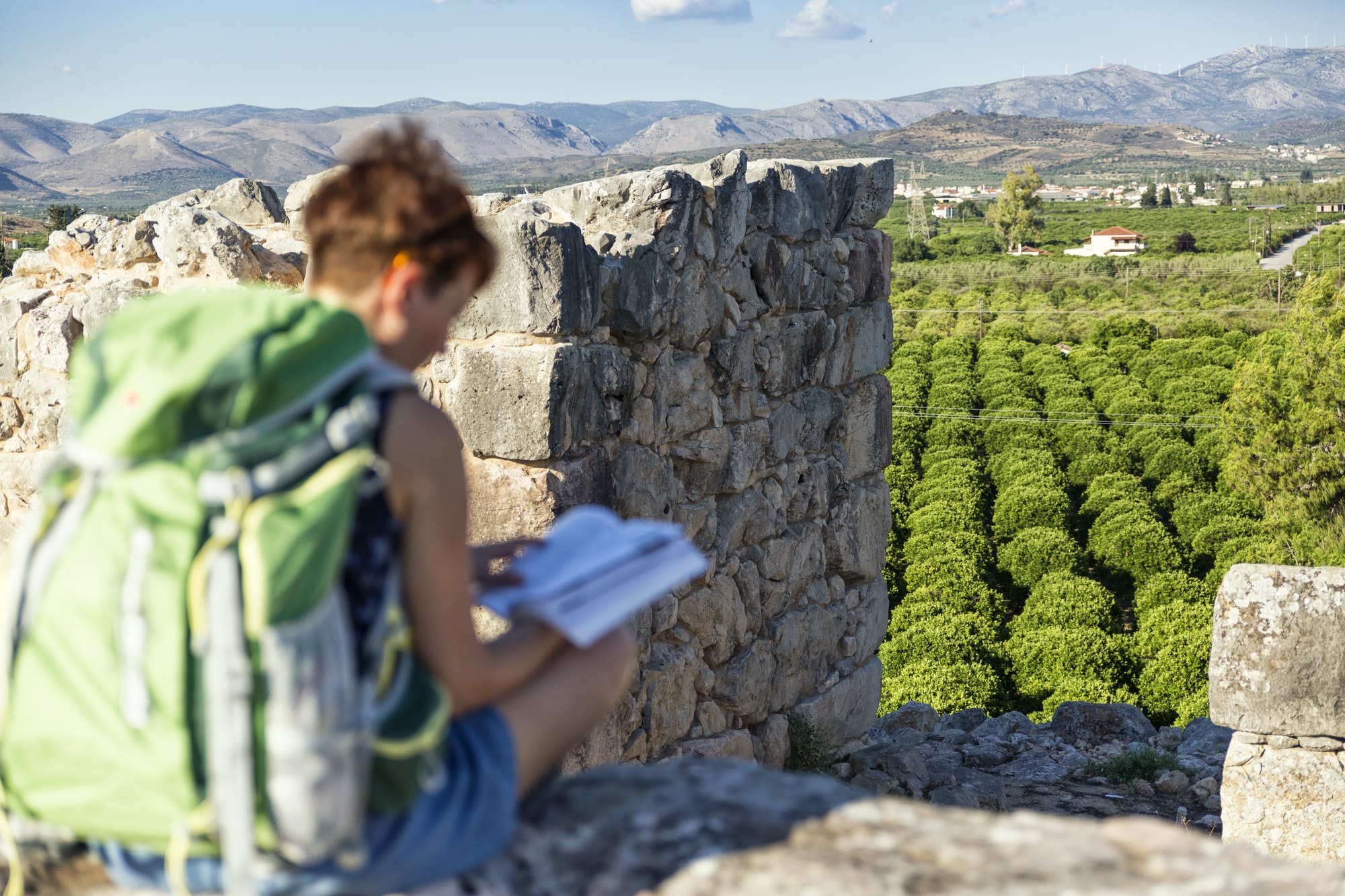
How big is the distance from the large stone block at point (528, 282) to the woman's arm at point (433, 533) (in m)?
1.82

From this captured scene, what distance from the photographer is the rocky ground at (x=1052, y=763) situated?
4.94m

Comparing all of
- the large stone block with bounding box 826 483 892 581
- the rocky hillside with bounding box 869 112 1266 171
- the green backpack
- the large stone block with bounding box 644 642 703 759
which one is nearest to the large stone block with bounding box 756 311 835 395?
the large stone block with bounding box 826 483 892 581

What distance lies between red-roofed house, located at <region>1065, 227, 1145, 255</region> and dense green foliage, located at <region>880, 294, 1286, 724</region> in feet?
136

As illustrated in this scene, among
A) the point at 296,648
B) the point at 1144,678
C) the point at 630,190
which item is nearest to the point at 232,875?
the point at 296,648

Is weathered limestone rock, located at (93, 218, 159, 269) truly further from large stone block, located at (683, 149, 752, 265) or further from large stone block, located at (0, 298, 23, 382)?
large stone block, located at (683, 149, 752, 265)

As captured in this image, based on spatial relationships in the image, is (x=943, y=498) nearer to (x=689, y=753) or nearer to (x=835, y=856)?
(x=689, y=753)

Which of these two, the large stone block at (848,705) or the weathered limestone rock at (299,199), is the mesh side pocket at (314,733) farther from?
the large stone block at (848,705)

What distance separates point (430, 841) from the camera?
1.26 m

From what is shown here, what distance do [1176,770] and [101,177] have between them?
54916mm

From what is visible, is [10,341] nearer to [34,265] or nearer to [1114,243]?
[34,265]

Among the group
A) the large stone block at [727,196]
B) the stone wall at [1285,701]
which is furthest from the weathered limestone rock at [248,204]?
the stone wall at [1285,701]

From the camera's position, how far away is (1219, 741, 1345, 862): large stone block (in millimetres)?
4227

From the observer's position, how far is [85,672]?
3.70 ft

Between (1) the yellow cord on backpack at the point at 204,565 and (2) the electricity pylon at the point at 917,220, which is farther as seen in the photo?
(2) the electricity pylon at the point at 917,220
